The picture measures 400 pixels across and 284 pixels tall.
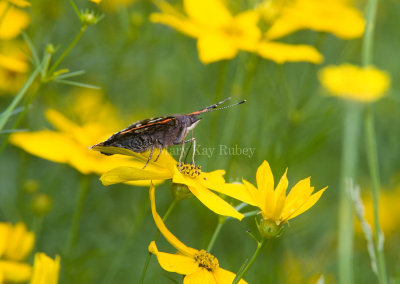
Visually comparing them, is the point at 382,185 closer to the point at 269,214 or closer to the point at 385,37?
the point at 385,37

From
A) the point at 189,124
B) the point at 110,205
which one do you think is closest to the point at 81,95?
the point at 110,205

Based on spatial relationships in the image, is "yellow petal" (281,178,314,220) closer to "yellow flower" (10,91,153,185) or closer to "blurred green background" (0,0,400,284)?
"yellow flower" (10,91,153,185)

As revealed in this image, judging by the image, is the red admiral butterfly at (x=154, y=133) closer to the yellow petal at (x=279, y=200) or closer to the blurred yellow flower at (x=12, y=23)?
the yellow petal at (x=279, y=200)

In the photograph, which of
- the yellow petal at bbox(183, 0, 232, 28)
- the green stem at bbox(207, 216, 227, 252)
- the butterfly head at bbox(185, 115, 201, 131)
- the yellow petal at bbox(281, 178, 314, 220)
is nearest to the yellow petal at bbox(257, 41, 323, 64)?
the yellow petal at bbox(183, 0, 232, 28)

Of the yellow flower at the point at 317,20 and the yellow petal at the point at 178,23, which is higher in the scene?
the yellow flower at the point at 317,20

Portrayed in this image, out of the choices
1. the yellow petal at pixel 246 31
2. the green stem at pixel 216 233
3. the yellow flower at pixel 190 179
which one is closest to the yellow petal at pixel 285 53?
the yellow petal at pixel 246 31

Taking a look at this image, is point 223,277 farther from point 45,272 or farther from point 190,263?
point 45,272
